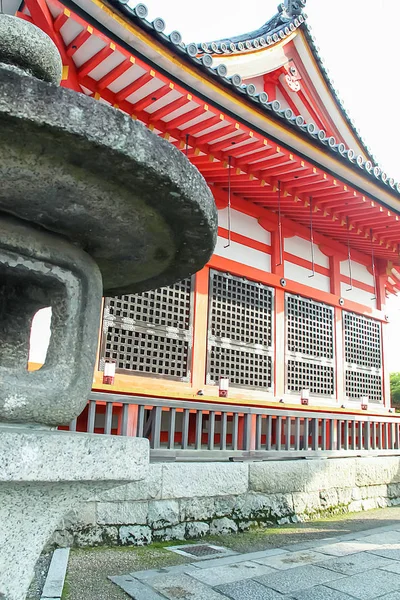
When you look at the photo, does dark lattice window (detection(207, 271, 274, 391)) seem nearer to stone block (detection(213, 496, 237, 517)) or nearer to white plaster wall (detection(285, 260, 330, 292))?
white plaster wall (detection(285, 260, 330, 292))

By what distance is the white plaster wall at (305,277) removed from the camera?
8141 mm

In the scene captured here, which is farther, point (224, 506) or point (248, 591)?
point (224, 506)

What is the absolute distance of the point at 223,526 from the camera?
197 inches

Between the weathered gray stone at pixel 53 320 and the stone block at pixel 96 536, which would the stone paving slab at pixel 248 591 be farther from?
the weathered gray stone at pixel 53 320

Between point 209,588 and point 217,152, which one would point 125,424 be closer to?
point 209,588

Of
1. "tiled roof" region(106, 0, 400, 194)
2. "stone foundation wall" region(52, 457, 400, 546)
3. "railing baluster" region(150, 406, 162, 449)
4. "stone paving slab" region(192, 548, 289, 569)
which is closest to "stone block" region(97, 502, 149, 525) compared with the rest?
"stone foundation wall" region(52, 457, 400, 546)

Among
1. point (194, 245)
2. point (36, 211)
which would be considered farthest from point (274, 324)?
point (36, 211)

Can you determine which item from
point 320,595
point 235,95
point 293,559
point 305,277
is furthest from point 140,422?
point 305,277

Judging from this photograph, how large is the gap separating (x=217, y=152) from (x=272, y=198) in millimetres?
1646

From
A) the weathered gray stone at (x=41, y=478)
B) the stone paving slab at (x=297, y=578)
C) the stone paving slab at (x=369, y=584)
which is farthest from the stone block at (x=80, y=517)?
the weathered gray stone at (x=41, y=478)

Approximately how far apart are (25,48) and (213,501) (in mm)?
4588

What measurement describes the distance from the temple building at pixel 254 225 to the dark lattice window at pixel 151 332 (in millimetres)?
17

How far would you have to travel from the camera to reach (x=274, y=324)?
294 inches

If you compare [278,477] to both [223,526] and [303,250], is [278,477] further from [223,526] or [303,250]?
[303,250]
